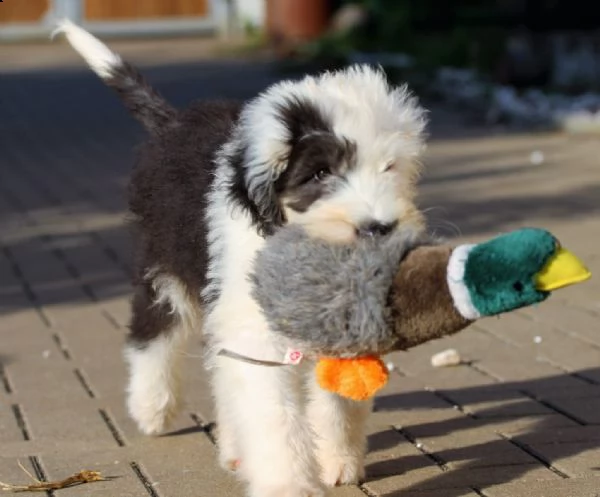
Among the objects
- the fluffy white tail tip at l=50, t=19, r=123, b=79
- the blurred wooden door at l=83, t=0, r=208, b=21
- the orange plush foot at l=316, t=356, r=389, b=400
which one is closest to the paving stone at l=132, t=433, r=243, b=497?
the orange plush foot at l=316, t=356, r=389, b=400

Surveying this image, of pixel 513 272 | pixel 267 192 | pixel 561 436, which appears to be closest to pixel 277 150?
pixel 267 192

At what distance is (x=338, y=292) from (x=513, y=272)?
50 cm

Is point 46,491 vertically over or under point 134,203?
under

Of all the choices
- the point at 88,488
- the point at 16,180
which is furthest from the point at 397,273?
the point at 16,180

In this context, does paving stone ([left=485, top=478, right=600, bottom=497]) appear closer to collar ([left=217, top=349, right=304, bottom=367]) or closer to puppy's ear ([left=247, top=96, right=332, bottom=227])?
collar ([left=217, top=349, right=304, bottom=367])

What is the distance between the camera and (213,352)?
14.2ft

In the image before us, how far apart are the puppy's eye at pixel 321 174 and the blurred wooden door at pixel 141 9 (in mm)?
22297

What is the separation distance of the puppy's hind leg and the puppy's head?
1.13 metres

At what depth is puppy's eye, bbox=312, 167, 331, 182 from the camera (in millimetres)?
3826

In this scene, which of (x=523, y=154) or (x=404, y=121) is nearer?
(x=404, y=121)

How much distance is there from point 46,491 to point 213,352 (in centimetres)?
71

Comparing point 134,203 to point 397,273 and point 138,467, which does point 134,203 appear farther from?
point 397,273

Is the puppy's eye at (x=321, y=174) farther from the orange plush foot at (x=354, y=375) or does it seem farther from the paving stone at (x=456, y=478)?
the paving stone at (x=456, y=478)

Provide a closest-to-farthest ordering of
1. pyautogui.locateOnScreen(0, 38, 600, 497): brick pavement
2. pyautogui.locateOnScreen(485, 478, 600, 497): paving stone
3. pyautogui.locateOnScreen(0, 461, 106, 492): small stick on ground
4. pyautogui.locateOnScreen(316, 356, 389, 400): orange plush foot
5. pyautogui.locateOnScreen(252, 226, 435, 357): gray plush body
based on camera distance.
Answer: pyautogui.locateOnScreen(252, 226, 435, 357): gray plush body < pyautogui.locateOnScreen(316, 356, 389, 400): orange plush foot < pyautogui.locateOnScreen(485, 478, 600, 497): paving stone < pyautogui.locateOnScreen(0, 461, 106, 492): small stick on ground < pyautogui.locateOnScreen(0, 38, 600, 497): brick pavement
